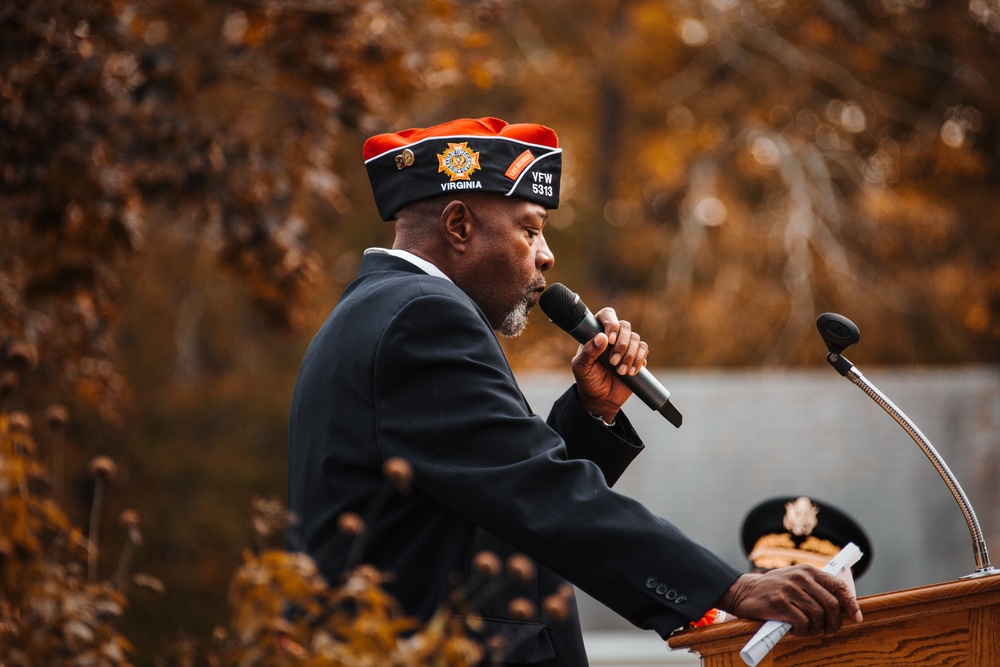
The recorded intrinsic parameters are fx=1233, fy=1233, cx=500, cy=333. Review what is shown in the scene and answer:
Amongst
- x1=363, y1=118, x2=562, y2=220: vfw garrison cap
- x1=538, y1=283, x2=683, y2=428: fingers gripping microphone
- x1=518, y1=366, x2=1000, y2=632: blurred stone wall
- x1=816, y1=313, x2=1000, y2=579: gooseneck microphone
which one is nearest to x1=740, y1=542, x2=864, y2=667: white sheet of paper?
x1=816, y1=313, x2=1000, y2=579: gooseneck microphone

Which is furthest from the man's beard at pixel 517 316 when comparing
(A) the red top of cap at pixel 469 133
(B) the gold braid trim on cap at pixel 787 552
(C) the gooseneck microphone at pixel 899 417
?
(B) the gold braid trim on cap at pixel 787 552

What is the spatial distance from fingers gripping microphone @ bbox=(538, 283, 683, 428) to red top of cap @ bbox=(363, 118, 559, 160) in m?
0.37

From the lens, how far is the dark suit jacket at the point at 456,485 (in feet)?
7.58

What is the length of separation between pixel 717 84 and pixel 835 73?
149 centimetres

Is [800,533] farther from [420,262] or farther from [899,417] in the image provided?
[420,262]

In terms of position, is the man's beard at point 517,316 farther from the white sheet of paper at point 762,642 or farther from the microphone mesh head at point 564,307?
the white sheet of paper at point 762,642

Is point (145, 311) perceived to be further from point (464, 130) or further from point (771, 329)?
point (464, 130)

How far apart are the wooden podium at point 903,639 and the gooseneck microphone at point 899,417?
0.27ft

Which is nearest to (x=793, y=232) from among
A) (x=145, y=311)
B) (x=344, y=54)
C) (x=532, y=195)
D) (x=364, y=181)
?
(x=364, y=181)

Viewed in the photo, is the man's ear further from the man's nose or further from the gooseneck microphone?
the gooseneck microphone

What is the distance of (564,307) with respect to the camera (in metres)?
2.84

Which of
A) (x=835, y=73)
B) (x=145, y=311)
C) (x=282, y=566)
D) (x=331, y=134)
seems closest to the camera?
(x=282, y=566)

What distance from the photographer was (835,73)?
14750 millimetres

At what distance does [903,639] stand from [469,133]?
1442 millimetres
